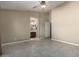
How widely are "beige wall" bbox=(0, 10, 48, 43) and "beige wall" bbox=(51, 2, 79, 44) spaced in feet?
7.59

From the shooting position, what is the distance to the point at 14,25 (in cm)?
767

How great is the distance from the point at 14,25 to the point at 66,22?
3888 millimetres

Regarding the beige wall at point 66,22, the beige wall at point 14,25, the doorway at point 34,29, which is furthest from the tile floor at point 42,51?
the doorway at point 34,29

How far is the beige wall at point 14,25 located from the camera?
706cm

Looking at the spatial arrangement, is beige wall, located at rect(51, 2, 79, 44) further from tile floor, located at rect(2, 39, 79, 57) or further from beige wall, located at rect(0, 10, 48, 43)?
beige wall, located at rect(0, 10, 48, 43)

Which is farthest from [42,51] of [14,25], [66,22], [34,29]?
[34,29]

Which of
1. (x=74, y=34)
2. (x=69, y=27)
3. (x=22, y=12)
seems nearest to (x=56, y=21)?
(x=69, y=27)

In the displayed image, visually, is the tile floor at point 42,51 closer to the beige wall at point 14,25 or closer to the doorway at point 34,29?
the beige wall at point 14,25

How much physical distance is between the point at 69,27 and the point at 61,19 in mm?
1098

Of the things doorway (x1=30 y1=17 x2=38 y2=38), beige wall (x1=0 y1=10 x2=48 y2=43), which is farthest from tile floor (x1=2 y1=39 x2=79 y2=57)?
doorway (x1=30 y1=17 x2=38 y2=38)

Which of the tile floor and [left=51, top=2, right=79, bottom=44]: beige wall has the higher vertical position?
[left=51, top=2, right=79, bottom=44]: beige wall

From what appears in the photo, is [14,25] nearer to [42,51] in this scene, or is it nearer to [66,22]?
[42,51]

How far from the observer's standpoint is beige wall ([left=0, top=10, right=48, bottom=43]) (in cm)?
706

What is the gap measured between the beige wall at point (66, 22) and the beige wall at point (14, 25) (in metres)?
2.31
